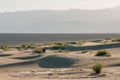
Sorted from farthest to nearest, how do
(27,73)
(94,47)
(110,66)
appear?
(94,47)
(110,66)
(27,73)

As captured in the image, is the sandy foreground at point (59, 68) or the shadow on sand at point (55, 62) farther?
the shadow on sand at point (55, 62)

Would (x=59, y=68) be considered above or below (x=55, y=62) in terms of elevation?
below

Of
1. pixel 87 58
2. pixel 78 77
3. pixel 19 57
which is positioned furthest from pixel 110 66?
pixel 19 57

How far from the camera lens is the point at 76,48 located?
4847 centimetres

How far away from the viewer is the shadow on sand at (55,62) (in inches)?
1180

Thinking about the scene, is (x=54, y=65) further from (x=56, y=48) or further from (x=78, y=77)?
(x=56, y=48)

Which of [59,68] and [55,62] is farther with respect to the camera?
[55,62]

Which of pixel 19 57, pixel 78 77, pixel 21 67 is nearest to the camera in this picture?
pixel 78 77

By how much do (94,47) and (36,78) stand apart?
26.2 metres

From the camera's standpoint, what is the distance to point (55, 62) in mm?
31297

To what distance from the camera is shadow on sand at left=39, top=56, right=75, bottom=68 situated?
98.4ft

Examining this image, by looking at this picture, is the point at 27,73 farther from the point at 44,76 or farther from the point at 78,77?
the point at 78,77

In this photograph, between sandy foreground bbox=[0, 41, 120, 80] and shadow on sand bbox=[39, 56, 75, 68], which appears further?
shadow on sand bbox=[39, 56, 75, 68]

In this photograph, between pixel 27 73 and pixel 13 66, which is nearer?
pixel 27 73
